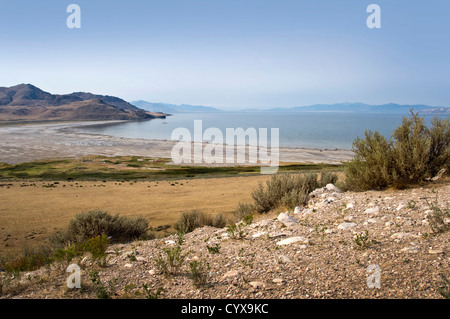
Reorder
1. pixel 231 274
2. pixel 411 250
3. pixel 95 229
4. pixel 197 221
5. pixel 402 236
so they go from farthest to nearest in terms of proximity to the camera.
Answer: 1. pixel 197 221
2. pixel 95 229
3. pixel 402 236
4. pixel 411 250
5. pixel 231 274

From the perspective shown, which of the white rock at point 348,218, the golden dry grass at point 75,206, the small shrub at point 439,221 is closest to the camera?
the small shrub at point 439,221

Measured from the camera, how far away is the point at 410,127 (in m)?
9.10

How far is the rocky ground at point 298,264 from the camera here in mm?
3572

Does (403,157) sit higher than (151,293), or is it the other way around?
(403,157)

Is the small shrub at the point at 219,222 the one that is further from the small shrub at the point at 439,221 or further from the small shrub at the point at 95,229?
the small shrub at the point at 439,221

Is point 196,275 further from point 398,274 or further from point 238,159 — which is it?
point 238,159

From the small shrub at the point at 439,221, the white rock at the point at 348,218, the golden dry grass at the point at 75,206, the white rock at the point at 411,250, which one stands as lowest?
the golden dry grass at the point at 75,206

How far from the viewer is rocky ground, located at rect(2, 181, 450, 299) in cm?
357

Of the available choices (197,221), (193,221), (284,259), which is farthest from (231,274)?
(193,221)

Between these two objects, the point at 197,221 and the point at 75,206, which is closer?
the point at 197,221

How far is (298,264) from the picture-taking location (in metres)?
4.25

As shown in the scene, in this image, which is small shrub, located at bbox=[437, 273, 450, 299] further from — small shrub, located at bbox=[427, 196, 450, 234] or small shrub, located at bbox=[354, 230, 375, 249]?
small shrub, located at bbox=[427, 196, 450, 234]

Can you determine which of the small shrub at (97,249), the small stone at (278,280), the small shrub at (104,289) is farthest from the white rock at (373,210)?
the small shrub at (97,249)

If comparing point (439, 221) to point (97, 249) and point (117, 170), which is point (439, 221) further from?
point (117, 170)
